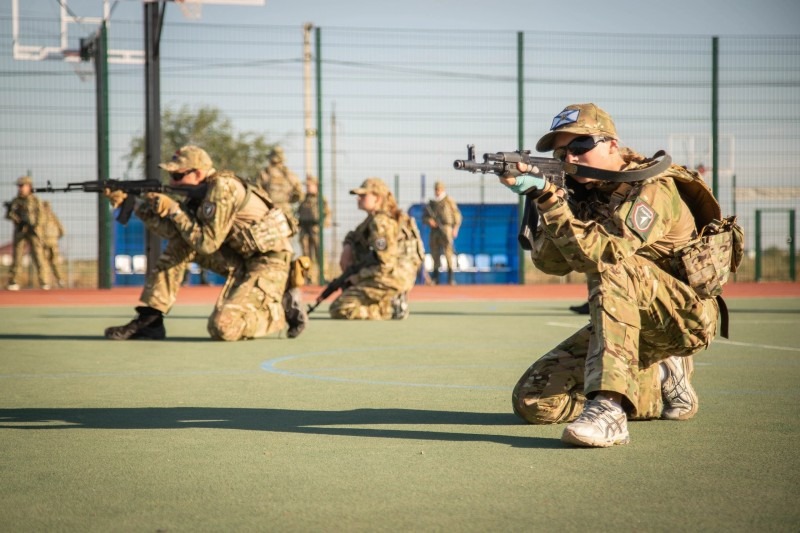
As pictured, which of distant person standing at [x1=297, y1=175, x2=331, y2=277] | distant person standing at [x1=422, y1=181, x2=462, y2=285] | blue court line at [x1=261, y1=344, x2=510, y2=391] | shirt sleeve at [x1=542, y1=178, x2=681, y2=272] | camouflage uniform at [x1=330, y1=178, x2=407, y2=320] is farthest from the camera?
distant person standing at [x1=422, y1=181, x2=462, y2=285]

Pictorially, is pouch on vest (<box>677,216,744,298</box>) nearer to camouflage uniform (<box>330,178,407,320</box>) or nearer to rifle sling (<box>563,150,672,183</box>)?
rifle sling (<box>563,150,672,183</box>)

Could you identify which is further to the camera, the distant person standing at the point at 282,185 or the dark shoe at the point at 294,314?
the distant person standing at the point at 282,185

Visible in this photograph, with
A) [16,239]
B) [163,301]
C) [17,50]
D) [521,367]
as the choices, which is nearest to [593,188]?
[521,367]

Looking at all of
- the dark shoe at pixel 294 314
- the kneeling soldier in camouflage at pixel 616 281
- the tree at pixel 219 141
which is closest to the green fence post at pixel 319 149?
the tree at pixel 219 141

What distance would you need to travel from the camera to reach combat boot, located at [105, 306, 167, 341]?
10266 millimetres

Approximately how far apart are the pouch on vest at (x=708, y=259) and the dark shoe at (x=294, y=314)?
578 cm

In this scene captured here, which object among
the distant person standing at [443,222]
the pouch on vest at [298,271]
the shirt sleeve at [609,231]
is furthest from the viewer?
the distant person standing at [443,222]

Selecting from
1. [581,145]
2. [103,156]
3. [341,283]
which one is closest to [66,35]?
[103,156]

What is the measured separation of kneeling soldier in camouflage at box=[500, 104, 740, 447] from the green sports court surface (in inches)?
6.9

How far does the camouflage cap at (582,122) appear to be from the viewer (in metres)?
4.93

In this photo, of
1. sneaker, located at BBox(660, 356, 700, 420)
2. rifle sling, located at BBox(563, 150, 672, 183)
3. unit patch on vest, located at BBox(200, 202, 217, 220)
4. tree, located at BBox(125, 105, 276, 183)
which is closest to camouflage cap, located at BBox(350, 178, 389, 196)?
unit patch on vest, located at BBox(200, 202, 217, 220)

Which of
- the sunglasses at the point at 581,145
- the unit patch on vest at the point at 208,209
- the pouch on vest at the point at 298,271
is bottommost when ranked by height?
the pouch on vest at the point at 298,271

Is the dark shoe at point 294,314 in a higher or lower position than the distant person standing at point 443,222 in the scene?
lower

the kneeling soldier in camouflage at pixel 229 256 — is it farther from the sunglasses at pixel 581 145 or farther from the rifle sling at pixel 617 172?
the rifle sling at pixel 617 172
